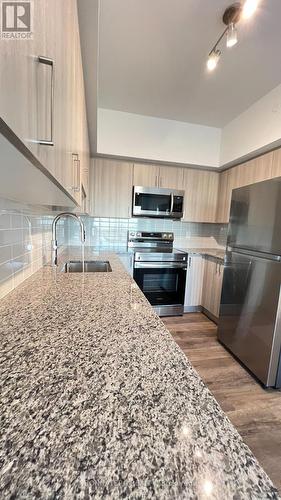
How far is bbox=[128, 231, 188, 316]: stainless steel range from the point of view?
2.58m

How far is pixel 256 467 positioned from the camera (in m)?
0.27

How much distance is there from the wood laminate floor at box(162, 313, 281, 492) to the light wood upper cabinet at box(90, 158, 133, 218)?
1679 mm

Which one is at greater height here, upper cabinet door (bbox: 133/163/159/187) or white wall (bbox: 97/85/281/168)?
white wall (bbox: 97/85/281/168)

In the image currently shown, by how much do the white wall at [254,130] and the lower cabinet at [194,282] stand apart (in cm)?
132

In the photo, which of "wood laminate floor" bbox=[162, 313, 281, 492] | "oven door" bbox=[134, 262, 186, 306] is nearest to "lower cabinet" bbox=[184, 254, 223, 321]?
"oven door" bbox=[134, 262, 186, 306]

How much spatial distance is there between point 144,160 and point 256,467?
280cm

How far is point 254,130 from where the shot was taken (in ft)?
7.18

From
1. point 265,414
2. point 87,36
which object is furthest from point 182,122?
point 265,414

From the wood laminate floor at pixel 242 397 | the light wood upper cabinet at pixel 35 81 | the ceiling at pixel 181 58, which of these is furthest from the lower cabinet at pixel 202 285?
the light wood upper cabinet at pixel 35 81

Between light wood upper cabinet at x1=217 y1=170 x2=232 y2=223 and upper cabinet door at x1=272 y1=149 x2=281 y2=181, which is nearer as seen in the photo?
upper cabinet door at x1=272 y1=149 x2=281 y2=181

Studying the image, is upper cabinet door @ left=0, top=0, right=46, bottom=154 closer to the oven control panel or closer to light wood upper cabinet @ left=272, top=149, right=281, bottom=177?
light wood upper cabinet @ left=272, top=149, right=281, bottom=177

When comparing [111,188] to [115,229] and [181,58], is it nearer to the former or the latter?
[115,229]

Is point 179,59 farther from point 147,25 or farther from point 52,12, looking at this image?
point 52,12

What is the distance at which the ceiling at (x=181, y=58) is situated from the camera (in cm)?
129
